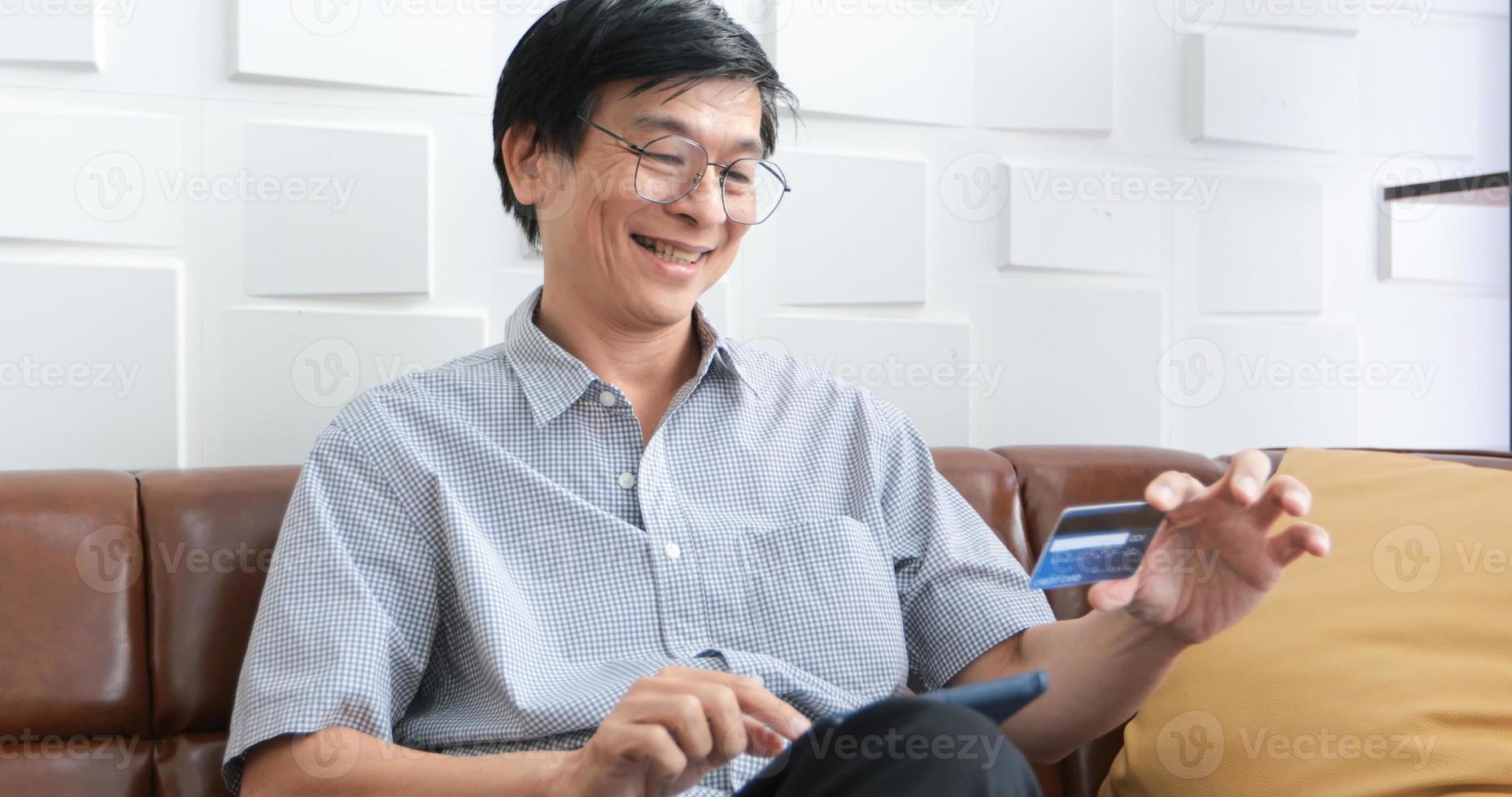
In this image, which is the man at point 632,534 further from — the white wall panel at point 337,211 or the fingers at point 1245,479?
the white wall panel at point 337,211

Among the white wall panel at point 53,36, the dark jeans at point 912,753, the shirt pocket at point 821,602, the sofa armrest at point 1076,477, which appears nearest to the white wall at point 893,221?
the white wall panel at point 53,36

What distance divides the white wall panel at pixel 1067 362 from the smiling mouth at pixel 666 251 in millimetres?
776

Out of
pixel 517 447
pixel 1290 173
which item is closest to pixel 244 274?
pixel 517 447

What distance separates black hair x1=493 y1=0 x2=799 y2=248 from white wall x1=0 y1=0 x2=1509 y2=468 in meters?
0.39

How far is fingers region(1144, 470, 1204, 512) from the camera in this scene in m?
1.04

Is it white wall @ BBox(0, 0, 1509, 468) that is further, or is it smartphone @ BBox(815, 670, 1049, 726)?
white wall @ BBox(0, 0, 1509, 468)

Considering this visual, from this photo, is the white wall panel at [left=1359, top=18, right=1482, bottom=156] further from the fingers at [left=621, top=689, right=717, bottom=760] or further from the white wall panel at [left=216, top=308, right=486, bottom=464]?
the fingers at [left=621, top=689, right=717, bottom=760]

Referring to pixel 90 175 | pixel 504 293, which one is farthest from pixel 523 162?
pixel 90 175

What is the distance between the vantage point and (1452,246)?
2.38m

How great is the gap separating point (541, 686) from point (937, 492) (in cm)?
52

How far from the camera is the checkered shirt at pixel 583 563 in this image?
1233 mm

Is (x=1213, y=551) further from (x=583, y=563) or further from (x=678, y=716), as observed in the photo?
(x=583, y=563)

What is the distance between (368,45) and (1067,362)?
1.21 m

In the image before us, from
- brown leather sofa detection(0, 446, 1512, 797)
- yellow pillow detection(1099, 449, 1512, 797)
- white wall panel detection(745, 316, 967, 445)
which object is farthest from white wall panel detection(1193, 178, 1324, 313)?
brown leather sofa detection(0, 446, 1512, 797)
